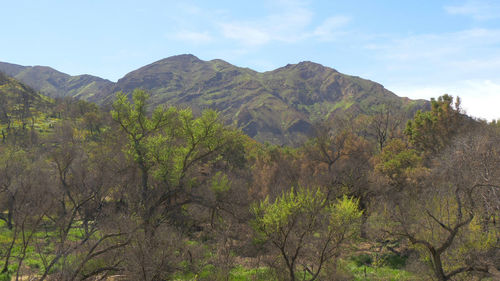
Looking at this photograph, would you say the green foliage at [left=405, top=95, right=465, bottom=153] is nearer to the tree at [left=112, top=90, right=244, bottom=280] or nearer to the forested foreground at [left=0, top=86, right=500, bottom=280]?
the forested foreground at [left=0, top=86, right=500, bottom=280]

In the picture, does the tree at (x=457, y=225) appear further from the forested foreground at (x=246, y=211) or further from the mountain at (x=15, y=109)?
the mountain at (x=15, y=109)

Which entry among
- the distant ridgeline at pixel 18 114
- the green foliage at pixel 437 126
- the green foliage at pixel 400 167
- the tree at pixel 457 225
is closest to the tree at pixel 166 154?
the tree at pixel 457 225

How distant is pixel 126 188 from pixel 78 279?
1342cm

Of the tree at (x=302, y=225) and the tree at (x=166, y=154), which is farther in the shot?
the tree at (x=166, y=154)

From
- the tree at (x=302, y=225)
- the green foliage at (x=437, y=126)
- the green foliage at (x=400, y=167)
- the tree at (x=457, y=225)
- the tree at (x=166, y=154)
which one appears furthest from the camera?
the green foliage at (x=437, y=126)

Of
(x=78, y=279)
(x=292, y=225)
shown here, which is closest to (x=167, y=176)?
(x=78, y=279)

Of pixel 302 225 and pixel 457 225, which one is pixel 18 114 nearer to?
pixel 302 225

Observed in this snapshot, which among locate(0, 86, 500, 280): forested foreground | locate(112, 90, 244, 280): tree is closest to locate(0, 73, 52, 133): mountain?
locate(0, 86, 500, 280): forested foreground

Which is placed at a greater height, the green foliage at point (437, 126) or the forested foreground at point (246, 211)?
the green foliage at point (437, 126)

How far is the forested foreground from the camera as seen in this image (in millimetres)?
18453

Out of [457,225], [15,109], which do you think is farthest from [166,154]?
[15,109]

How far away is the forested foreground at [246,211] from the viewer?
18.5m

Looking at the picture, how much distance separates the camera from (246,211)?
29281 millimetres

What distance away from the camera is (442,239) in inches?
814
